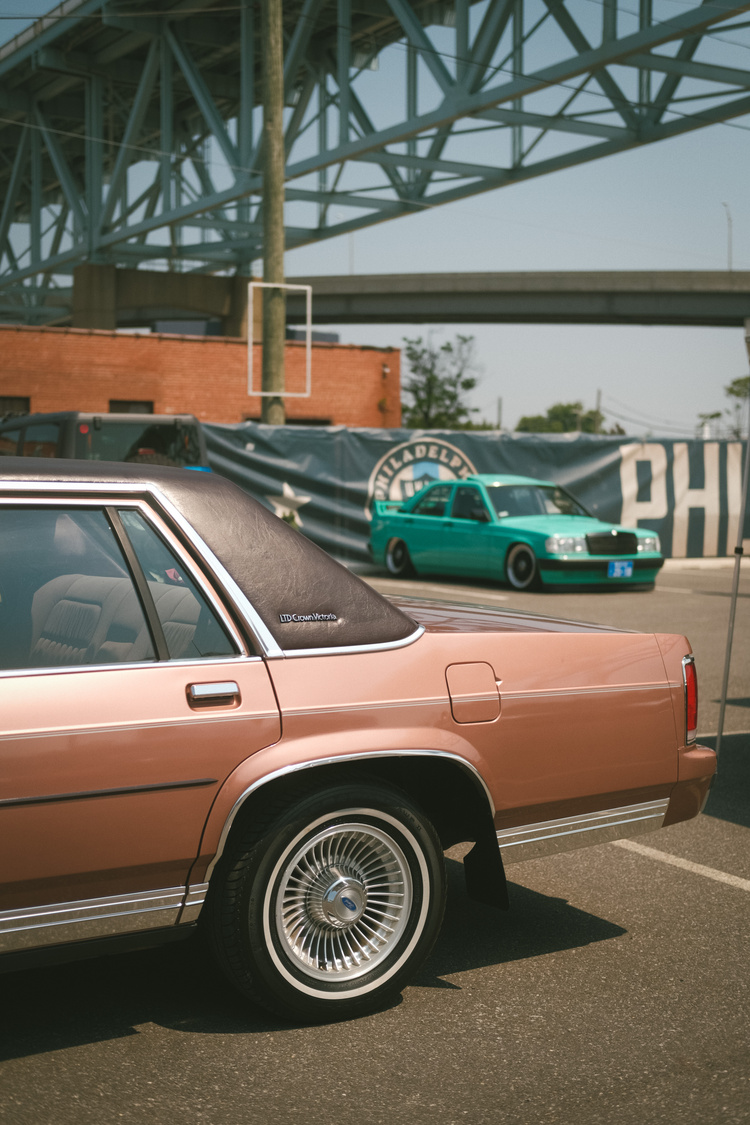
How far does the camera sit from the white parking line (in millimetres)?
4707

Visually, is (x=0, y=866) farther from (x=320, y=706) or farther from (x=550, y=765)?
(x=550, y=765)

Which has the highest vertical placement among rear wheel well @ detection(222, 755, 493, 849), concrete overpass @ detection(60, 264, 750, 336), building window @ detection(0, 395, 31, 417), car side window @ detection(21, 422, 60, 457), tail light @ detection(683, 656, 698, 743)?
concrete overpass @ detection(60, 264, 750, 336)

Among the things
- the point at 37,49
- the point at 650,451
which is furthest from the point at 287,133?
the point at 650,451

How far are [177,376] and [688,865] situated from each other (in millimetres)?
29284

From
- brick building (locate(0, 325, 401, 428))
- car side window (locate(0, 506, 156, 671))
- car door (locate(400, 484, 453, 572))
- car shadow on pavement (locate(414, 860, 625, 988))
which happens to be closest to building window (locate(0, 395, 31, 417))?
brick building (locate(0, 325, 401, 428))

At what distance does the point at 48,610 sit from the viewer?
3.32m

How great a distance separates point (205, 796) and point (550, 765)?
1.15m

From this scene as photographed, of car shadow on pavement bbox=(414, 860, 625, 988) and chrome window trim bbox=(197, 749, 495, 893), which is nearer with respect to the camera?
chrome window trim bbox=(197, 749, 495, 893)

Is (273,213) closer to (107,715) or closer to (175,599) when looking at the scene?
(175,599)

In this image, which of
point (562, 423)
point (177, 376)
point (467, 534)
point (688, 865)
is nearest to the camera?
point (688, 865)

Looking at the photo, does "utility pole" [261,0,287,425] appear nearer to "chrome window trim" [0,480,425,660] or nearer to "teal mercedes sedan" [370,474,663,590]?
"teal mercedes sedan" [370,474,663,590]

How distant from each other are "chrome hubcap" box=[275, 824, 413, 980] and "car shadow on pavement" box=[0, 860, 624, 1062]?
0.21 metres

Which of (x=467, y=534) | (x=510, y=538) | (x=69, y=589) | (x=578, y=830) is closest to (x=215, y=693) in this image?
(x=69, y=589)

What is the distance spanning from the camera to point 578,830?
12.5ft
